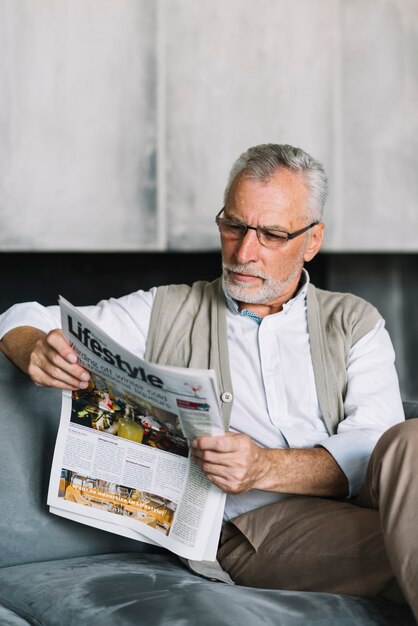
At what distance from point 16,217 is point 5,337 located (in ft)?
4.72

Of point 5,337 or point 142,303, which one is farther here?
point 142,303

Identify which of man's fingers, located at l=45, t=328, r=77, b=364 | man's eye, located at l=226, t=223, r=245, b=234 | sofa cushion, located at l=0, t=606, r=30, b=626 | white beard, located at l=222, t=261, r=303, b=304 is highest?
man's eye, located at l=226, t=223, r=245, b=234

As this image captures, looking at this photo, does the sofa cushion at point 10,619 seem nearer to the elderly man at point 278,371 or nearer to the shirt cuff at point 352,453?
the elderly man at point 278,371

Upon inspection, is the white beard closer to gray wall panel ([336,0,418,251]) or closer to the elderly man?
the elderly man

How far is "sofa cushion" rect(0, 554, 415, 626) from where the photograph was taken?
1310 mm

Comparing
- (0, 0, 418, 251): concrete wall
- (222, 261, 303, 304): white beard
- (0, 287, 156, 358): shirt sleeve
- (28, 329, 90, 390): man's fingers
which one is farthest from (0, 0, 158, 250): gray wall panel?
(28, 329, 90, 390): man's fingers

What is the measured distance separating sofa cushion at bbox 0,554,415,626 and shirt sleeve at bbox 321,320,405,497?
0.29m

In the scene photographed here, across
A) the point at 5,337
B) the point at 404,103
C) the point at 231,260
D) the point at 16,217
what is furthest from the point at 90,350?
the point at 404,103

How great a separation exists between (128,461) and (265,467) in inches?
9.4

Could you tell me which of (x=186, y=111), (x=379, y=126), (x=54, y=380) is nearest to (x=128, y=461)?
(x=54, y=380)

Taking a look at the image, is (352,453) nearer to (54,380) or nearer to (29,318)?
(54,380)

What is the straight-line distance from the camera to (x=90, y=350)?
1.47 metres

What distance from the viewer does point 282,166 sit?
1.88 meters

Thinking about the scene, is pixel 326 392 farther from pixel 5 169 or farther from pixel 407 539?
pixel 5 169
